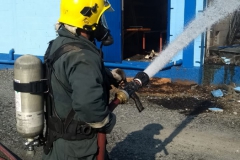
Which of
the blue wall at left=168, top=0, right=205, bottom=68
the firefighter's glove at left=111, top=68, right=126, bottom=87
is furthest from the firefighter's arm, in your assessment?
the blue wall at left=168, top=0, right=205, bottom=68

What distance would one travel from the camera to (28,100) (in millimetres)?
2719

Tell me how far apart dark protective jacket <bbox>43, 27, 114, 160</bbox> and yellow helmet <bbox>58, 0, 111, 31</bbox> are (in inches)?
3.6

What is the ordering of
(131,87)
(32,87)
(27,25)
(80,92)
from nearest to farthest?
(80,92) → (32,87) → (131,87) → (27,25)

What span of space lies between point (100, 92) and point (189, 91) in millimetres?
6046

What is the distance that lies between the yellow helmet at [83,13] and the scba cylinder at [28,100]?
0.41 meters

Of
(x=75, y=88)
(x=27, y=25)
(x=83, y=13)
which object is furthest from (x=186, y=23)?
(x=75, y=88)

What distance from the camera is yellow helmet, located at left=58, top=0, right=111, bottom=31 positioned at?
104 inches

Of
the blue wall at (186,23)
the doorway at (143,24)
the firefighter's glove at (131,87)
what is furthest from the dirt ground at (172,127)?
the doorway at (143,24)

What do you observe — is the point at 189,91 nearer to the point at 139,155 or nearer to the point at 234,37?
the point at 234,37

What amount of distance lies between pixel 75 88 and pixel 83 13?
582 millimetres

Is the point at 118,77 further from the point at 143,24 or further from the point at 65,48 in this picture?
the point at 143,24

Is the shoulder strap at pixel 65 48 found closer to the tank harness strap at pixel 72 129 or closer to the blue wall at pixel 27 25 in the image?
the tank harness strap at pixel 72 129

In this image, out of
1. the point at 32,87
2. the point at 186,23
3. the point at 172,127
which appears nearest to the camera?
the point at 32,87

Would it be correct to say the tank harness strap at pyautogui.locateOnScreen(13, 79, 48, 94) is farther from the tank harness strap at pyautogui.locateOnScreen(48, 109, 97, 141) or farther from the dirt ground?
the dirt ground
